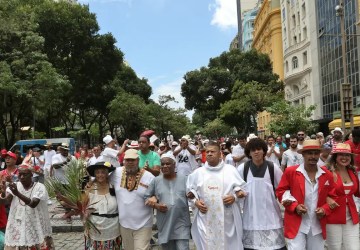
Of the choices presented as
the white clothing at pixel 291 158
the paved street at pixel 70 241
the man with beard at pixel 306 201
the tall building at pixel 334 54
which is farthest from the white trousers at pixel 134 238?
the tall building at pixel 334 54

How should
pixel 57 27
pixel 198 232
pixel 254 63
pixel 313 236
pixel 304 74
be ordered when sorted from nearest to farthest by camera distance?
pixel 313 236 < pixel 198 232 < pixel 57 27 < pixel 304 74 < pixel 254 63

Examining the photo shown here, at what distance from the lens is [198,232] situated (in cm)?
506

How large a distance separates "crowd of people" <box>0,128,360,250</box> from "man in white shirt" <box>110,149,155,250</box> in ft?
0.04

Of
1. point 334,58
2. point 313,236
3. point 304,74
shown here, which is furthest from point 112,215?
point 304,74

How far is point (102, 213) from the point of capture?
5.27 metres

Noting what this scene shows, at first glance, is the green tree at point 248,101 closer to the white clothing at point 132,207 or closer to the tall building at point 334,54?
the tall building at point 334,54

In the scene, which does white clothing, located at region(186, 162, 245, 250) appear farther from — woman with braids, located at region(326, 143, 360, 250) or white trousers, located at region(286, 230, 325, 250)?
woman with braids, located at region(326, 143, 360, 250)

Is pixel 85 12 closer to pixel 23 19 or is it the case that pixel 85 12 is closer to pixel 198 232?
pixel 23 19

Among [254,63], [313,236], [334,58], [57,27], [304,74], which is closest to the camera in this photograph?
[313,236]

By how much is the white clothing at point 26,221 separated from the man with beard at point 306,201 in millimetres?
3145

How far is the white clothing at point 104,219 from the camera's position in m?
5.21

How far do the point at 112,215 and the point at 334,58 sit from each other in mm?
36857

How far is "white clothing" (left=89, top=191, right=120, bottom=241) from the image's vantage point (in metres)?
5.21

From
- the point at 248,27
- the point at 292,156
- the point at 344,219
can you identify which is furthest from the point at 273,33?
the point at 344,219
